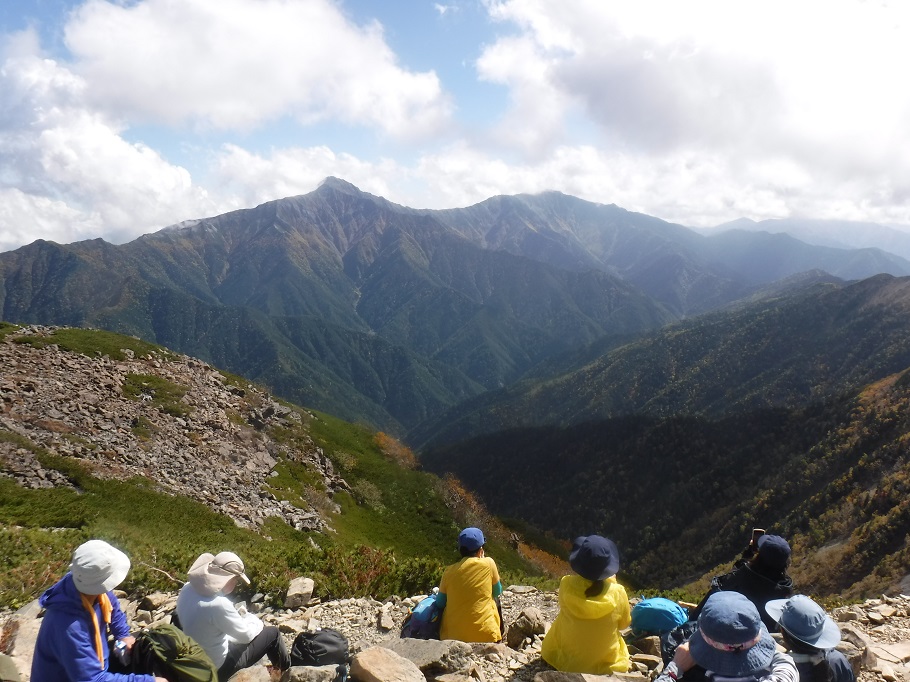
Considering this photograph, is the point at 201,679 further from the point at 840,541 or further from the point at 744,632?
the point at 840,541

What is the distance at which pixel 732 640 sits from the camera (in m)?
5.08

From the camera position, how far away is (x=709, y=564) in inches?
3044

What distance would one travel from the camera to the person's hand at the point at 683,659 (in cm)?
551

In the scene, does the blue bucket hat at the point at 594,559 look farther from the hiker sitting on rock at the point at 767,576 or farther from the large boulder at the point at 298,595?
the large boulder at the point at 298,595

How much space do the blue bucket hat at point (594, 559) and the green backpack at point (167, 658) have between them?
492 centimetres

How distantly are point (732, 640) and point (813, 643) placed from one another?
4.75 feet

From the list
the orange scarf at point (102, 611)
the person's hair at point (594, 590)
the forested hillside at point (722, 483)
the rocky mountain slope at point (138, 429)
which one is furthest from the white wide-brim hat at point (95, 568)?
the forested hillside at point (722, 483)

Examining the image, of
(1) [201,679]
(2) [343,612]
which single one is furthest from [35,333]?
(1) [201,679]

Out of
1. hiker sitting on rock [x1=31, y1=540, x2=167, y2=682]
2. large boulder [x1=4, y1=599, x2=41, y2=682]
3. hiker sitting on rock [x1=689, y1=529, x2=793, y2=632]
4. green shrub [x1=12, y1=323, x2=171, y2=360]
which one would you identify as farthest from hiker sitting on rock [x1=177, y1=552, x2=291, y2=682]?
green shrub [x1=12, y1=323, x2=171, y2=360]

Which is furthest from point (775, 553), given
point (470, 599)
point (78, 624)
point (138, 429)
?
point (138, 429)

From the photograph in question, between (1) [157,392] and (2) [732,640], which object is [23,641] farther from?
(1) [157,392]

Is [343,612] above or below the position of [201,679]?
below

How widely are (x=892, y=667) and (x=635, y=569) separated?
298 feet

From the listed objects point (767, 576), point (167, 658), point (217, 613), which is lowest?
point (767, 576)
